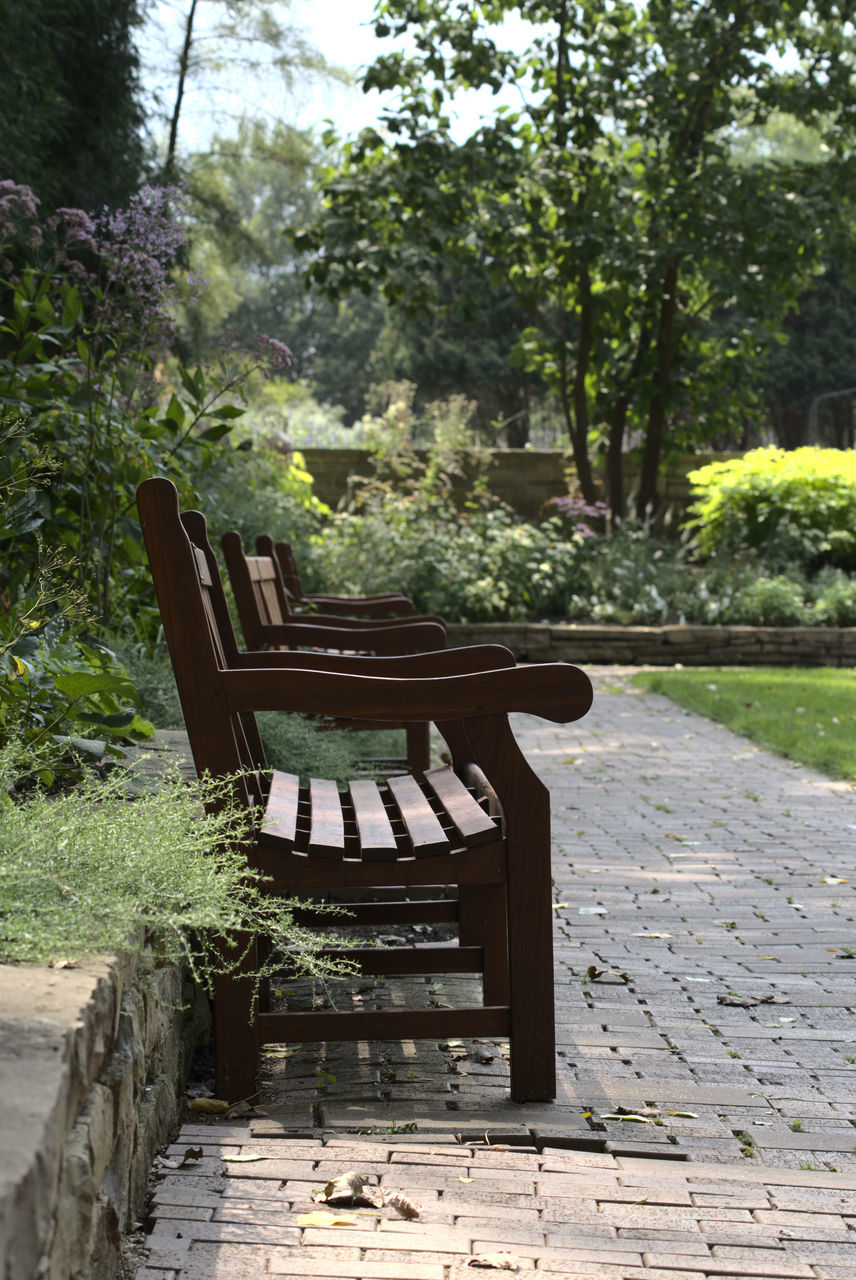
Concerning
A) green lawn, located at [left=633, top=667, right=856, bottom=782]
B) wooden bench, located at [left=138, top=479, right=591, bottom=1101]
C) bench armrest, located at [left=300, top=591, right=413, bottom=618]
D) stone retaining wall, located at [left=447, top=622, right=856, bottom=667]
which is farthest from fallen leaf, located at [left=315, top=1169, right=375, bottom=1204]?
stone retaining wall, located at [left=447, top=622, right=856, bottom=667]

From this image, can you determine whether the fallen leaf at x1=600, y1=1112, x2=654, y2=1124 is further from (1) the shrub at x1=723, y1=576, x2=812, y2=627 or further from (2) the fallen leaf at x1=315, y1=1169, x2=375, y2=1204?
(1) the shrub at x1=723, y1=576, x2=812, y2=627

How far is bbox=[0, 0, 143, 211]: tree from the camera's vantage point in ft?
27.5

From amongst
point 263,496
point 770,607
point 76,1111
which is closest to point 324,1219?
point 76,1111

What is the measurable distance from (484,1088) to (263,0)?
12983mm

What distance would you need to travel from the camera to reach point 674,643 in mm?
11242

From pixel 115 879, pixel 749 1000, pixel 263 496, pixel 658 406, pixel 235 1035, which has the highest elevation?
pixel 658 406

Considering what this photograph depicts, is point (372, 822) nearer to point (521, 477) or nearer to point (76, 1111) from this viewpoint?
point (76, 1111)

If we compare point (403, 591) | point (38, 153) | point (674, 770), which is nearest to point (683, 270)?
point (403, 591)

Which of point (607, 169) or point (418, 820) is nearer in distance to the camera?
point (418, 820)

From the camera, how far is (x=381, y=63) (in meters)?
12.5

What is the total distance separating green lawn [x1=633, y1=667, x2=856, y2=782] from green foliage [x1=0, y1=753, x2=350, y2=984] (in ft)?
14.9

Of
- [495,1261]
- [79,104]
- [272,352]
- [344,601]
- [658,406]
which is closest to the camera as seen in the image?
[495,1261]

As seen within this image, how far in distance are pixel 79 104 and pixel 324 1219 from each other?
9.71 meters

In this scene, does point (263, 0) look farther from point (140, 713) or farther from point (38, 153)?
point (140, 713)
